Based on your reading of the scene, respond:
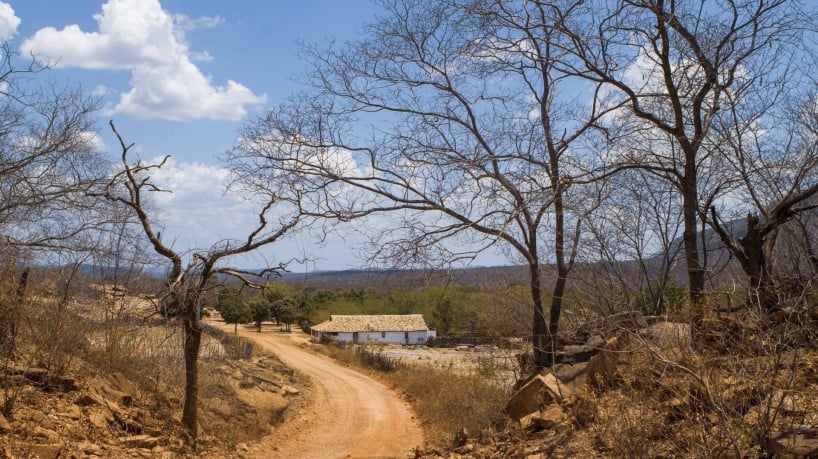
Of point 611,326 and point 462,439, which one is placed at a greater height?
point 611,326

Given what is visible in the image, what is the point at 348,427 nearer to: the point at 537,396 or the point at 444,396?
the point at 444,396

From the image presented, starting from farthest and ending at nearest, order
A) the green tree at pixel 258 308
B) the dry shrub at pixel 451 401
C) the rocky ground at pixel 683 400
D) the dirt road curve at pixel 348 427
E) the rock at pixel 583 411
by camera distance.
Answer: the green tree at pixel 258 308 < the dirt road curve at pixel 348 427 < the dry shrub at pixel 451 401 < the rock at pixel 583 411 < the rocky ground at pixel 683 400

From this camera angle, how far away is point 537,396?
10.0 meters

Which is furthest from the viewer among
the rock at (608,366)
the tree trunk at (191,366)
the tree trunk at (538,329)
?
the tree trunk at (191,366)

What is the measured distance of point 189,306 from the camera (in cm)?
1248

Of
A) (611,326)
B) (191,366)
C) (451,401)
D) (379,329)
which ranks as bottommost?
(451,401)

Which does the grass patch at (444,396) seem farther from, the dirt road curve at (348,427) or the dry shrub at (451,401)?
the dirt road curve at (348,427)

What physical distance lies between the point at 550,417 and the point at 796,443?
3.87 metres

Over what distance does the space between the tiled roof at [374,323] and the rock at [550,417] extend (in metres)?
47.2

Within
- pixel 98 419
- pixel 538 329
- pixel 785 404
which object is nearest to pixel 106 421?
pixel 98 419

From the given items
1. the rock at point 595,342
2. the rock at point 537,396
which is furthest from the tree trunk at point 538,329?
the rock at point 537,396

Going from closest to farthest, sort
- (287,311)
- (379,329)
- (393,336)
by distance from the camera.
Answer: (379,329), (393,336), (287,311)

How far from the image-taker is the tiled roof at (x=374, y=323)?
188 ft

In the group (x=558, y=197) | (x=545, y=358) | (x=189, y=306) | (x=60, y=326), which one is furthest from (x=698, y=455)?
(x=60, y=326)
